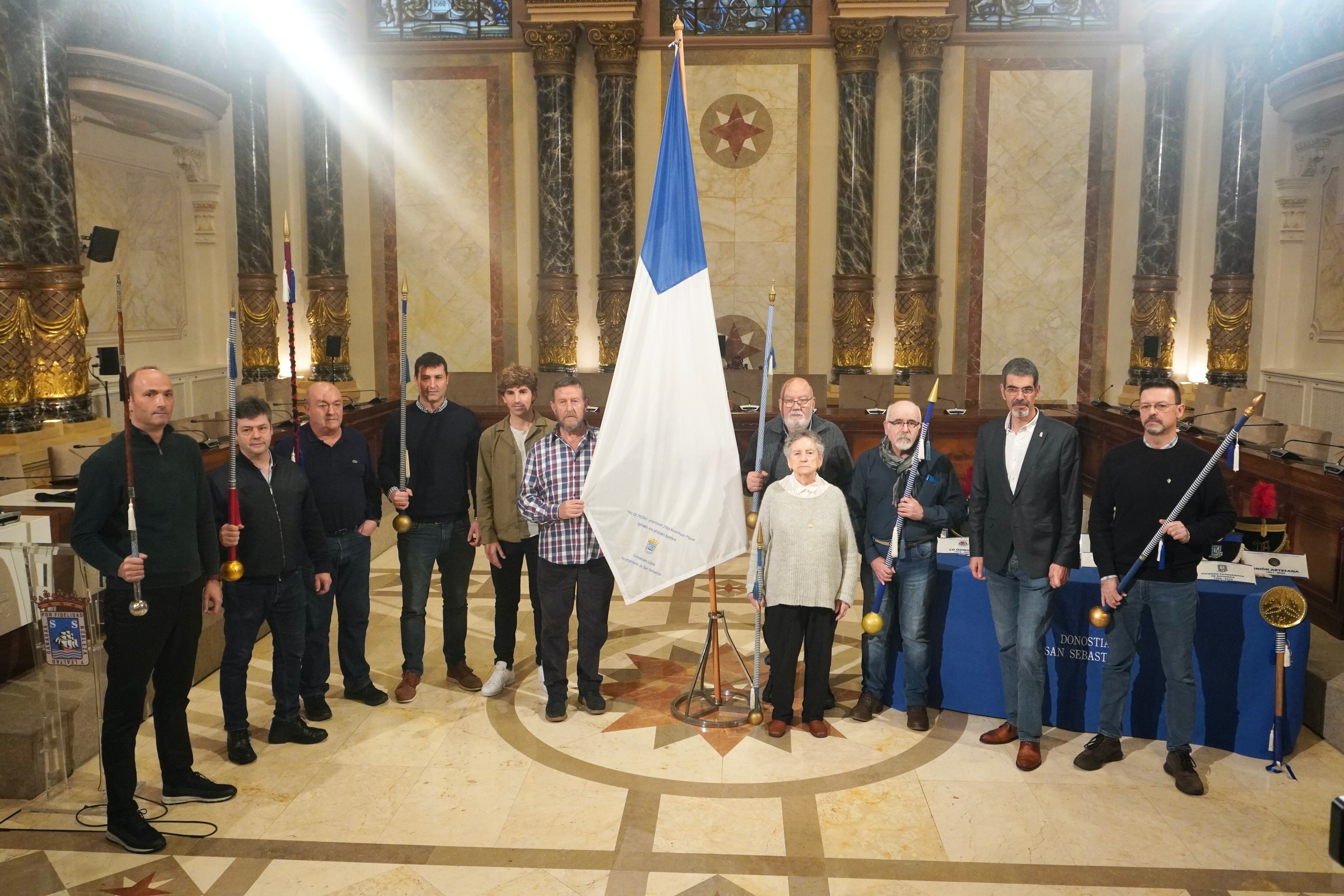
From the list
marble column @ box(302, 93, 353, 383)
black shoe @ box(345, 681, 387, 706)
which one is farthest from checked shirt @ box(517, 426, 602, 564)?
marble column @ box(302, 93, 353, 383)

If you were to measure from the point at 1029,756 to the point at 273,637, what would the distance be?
3.46 meters

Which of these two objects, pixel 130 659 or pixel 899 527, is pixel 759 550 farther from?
pixel 130 659

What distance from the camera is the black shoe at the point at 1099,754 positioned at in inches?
187

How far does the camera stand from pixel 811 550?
4875mm

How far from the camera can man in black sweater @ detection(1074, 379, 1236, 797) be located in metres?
4.49

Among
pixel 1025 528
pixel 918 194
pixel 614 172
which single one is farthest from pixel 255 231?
pixel 1025 528

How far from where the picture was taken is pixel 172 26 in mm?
9930

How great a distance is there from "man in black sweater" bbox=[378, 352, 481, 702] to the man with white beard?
1.49 m

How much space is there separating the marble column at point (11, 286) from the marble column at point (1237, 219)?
11.8 meters

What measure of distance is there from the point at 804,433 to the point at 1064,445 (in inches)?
45.5

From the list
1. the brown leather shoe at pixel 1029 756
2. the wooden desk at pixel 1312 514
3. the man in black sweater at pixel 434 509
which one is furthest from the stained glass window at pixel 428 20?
the brown leather shoe at pixel 1029 756

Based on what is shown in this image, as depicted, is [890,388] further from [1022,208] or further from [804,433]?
[804,433]

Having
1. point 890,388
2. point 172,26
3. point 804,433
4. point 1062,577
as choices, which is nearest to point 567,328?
Result: point 890,388

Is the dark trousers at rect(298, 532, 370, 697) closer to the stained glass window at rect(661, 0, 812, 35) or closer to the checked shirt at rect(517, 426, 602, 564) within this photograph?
the checked shirt at rect(517, 426, 602, 564)
